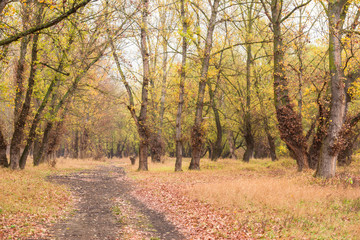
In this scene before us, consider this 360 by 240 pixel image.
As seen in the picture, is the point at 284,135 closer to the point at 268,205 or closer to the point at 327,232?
the point at 268,205

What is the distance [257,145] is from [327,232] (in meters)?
35.8

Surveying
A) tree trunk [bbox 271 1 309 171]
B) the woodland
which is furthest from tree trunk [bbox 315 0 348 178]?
tree trunk [bbox 271 1 309 171]

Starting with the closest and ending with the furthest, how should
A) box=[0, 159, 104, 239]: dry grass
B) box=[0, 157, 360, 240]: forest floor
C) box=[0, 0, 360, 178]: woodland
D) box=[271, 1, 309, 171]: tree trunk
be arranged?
box=[0, 159, 104, 239]: dry grass
box=[0, 157, 360, 240]: forest floor
box=[0, 0, 360, 178]: woodland
box=[271, 1, 309, 171]: tree trunk

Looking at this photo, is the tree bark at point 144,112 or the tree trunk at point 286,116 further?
the tree bark at point 144,112

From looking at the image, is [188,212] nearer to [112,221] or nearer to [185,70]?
[112,221]

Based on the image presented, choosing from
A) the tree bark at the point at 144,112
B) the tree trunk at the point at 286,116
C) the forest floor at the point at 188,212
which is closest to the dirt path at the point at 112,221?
the forest floor at the point at 188,212

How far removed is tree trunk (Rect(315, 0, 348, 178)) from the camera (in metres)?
13.7

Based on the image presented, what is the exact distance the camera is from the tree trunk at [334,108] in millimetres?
13734

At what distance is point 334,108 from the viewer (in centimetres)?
1380

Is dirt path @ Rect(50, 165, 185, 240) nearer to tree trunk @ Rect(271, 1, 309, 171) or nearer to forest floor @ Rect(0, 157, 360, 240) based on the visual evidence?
forest floor @ Rect(0, 157, 360, 240)


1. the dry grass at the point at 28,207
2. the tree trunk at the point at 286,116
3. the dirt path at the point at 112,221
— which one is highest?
the tree trunk at the point at 286,116

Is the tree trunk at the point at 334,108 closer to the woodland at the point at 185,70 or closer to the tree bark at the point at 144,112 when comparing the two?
the woodland at the point at 185,70

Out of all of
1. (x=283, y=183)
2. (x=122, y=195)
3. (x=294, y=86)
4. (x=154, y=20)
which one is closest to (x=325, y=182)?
(x=283, y=183)

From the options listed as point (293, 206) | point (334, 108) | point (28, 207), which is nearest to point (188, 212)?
point (293, 206)
